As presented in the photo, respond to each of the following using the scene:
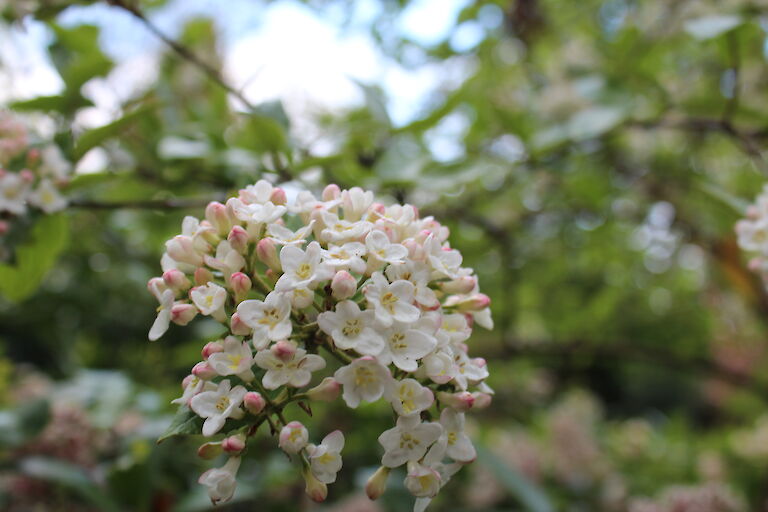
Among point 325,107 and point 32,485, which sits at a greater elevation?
point 325,107

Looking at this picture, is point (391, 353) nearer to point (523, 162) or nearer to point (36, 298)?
point (523, 162)

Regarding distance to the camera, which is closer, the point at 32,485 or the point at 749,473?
the point at 32,485

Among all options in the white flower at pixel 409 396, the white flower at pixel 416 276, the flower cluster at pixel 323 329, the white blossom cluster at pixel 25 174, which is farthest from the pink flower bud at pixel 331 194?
the white blossom cluster at pixel 25 174

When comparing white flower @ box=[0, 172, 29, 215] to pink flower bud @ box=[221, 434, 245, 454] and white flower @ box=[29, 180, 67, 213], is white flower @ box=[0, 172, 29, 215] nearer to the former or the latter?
white flower @ box=[29, 180, 67, 213]

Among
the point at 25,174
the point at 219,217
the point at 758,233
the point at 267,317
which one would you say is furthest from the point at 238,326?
the point at 758,233

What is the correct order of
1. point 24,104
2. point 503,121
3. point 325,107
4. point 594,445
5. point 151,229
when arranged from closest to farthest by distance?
point 24,104 → point 503,121 → point 151,229 → point 594,445 → point 325,107

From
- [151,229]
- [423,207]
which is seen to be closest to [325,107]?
[151,229]
